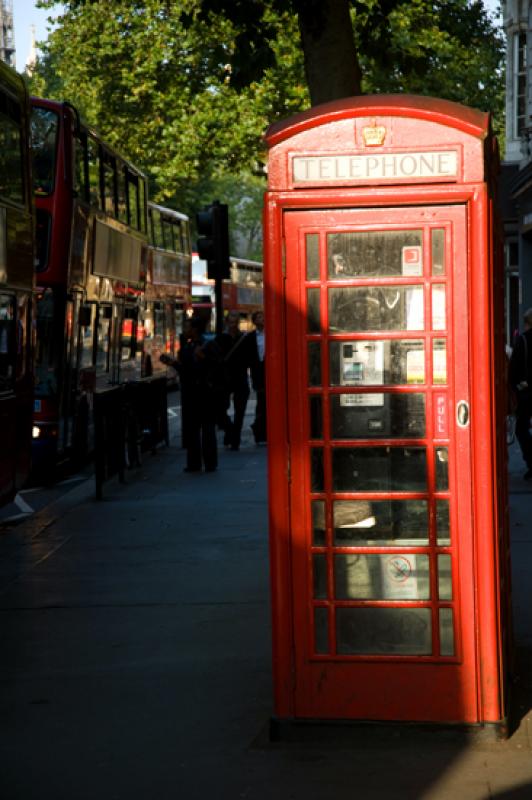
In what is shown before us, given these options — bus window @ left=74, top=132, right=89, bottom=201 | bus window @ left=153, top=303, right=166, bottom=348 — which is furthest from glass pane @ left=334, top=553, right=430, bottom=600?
bus window @ left=153, top=303, right=166, bottom=348

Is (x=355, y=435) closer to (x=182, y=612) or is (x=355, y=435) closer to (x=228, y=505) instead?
(x=182, y=612)

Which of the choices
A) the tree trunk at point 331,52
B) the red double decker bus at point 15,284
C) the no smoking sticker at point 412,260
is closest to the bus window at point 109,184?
the red double decker bus at point 15,284

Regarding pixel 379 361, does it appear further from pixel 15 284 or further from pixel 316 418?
pixel 15 284

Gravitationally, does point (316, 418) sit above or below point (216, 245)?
below

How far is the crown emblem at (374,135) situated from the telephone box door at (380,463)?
0.81 ft

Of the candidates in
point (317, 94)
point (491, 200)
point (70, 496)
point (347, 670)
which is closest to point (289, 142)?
point (491, 200)

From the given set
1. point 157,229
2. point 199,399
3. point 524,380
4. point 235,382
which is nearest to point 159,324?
point 157,229

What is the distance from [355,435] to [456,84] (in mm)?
38779

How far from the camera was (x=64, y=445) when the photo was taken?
18.0 metres

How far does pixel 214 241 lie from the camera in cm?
1983

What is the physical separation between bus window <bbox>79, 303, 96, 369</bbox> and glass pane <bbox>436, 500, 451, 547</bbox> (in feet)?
43.3

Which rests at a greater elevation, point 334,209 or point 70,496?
point 334,209

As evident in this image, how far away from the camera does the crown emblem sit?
5.77 meters

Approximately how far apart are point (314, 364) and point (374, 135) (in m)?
0.88
